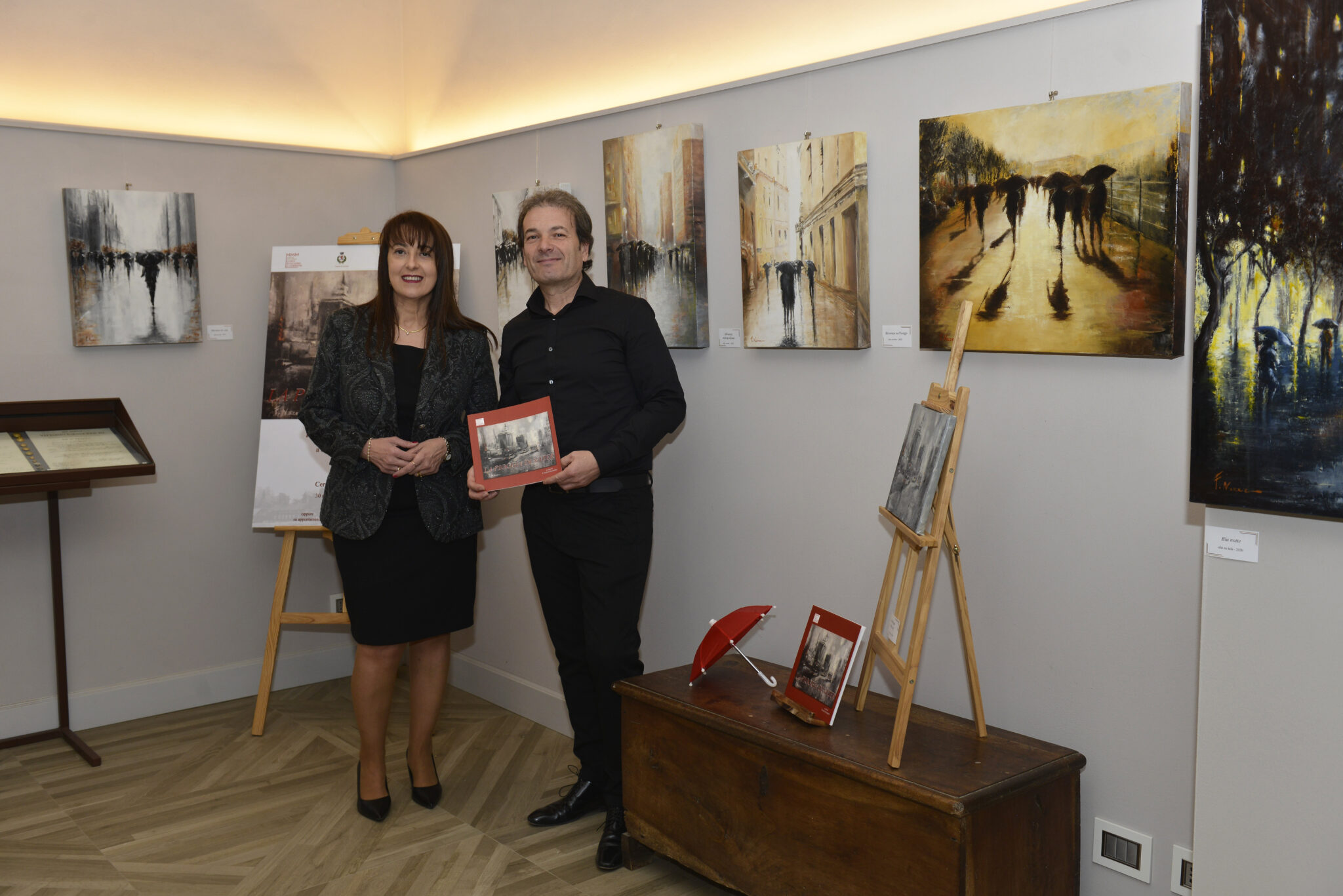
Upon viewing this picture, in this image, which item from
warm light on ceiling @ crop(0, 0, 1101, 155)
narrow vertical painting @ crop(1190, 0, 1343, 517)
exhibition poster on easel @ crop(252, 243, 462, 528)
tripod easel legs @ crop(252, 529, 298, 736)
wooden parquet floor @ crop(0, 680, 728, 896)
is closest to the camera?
narrow vertical painting @ crop(1190, 0, 1343, 517)

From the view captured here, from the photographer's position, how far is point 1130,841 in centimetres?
244

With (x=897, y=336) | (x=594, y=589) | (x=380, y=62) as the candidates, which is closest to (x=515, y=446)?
(x=594, y=589)

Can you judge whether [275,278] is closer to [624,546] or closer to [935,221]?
Result: [624,546]

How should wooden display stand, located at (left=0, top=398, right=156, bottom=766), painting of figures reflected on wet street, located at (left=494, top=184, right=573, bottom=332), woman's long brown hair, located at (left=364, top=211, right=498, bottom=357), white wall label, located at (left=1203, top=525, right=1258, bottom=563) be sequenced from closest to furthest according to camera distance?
white wall label, located at (left=1203, top=525, right=1258, bottom=563)
woman's long brown hair, located at (left=364, top=211, right=498, bottom=357)
wooden display stand, located at (left=0, top=398, right=156, bottom=766)
painting of figures reflected on wet street, located at (left=494, top=184, right=573, bottom=332)

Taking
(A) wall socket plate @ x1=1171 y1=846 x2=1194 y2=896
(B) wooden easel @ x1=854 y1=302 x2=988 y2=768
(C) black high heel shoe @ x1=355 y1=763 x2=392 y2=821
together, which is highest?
(B) wooden easel @ x1=854 y1=302 x2=988 y2=768

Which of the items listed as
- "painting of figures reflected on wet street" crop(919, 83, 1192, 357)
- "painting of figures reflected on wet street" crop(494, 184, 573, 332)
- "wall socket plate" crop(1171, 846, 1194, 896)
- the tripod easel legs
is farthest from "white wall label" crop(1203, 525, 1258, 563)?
the tripod easel legs

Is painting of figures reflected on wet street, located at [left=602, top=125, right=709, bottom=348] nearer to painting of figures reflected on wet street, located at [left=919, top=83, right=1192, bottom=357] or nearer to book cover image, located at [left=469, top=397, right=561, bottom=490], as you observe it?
book cover image, located at [left=469, top=397, right=561, bottom=490]

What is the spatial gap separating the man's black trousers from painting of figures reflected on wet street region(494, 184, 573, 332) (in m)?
1.08

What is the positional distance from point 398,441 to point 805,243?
1.31 m

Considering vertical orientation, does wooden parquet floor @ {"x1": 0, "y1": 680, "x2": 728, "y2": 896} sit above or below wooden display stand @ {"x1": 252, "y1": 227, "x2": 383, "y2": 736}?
below

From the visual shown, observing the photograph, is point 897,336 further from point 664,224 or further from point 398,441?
point 398,441

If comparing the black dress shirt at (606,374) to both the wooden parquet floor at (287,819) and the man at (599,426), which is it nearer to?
the man at (599,426)

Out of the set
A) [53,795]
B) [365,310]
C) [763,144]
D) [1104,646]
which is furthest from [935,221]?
[53,795]

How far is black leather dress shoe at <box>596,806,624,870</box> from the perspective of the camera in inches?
122
